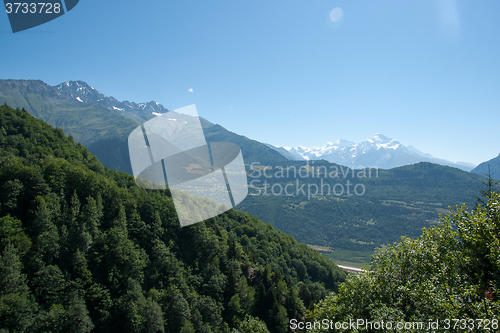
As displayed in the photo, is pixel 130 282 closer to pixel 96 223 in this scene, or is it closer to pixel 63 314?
pixel 63 314

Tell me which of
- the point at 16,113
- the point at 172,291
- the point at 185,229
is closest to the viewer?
the point at 172,291

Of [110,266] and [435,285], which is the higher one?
[435,285]

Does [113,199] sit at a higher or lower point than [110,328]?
higher

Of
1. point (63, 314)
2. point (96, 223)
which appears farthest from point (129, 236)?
point (63, 314)

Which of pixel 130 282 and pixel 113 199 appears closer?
pixel 130 282

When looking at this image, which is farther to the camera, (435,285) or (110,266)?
(110,266)

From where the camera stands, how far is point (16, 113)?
69.5 m

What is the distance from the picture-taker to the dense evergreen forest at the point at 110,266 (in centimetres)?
2738

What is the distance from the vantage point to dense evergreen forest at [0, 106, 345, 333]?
27.4 m

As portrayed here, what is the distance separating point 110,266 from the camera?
34.8m

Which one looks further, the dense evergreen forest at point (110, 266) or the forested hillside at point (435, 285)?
the dense evergreen forest at point (110, 266)

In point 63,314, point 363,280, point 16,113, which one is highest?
point 16,113

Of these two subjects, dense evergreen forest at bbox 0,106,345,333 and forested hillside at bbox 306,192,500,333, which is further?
dense evergreen forest at bbox 0,106,345,333

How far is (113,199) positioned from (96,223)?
7.59 m
